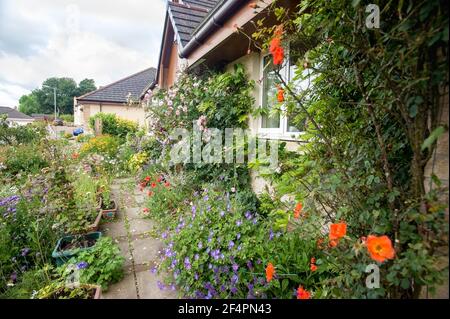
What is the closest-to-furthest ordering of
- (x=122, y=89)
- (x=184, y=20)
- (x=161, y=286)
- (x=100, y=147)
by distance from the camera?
1. (x=161, y=286)
2. (x=184, y=20)
3. (x=100, y=147)
4. (x=122, y=89)

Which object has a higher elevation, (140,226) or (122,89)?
(122,89)

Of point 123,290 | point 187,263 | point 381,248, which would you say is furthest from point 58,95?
point 381,248

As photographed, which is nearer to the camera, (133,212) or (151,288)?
(151,288)

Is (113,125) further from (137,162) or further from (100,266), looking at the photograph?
(100,266)

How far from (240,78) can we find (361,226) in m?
3.62

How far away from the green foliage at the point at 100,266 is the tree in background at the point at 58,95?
67072 mm

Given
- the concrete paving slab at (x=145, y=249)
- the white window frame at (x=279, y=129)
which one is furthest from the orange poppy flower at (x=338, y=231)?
the concrete paving slab at (x=145, y=249)

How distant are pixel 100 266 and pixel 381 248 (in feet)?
8.55

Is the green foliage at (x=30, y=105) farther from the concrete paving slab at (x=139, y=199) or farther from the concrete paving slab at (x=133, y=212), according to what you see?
the concrete paving slab at (x=133, y=212)

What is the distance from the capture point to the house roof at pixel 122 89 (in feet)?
67.8

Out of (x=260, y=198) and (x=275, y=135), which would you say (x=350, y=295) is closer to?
(x=260, y=198)

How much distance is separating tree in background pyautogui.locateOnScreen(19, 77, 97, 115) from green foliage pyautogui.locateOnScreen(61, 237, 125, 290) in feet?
220

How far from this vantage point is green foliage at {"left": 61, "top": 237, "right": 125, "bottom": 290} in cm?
239

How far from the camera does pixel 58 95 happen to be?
5841 centimetres
